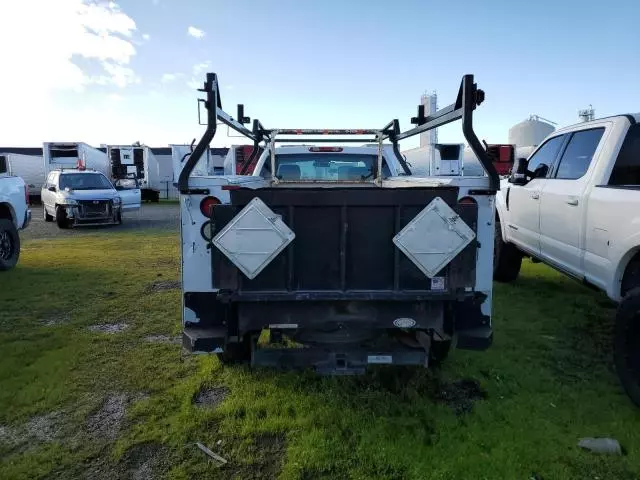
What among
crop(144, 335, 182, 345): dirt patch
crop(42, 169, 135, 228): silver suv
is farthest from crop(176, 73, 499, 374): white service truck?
crop(42, 169, 135, 228): silver suv

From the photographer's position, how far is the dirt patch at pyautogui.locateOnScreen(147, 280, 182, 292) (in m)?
6.96

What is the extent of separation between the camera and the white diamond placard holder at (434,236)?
2.96m

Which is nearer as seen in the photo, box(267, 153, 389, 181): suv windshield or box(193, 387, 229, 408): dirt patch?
box(193, 387, 229, 408): dirt patch

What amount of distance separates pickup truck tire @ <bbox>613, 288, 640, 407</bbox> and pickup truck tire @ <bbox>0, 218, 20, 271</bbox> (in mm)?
8871

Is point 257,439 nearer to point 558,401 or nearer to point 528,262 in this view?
point 558,401

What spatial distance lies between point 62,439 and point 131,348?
1574mm

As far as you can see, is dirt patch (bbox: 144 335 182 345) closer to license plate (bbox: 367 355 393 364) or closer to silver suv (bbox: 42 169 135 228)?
license plate (bbox: 367 355 393 364)

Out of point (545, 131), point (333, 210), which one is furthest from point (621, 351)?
point (545, 131)

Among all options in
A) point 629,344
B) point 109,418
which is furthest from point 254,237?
point 629,344

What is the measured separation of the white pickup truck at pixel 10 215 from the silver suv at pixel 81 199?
19.5 ft

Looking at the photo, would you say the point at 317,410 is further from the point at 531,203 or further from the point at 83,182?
the point at 83,182

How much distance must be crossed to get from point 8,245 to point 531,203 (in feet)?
27.8

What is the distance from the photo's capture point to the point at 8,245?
28.2ft

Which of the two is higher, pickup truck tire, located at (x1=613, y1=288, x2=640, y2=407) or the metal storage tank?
the metal storage tank
